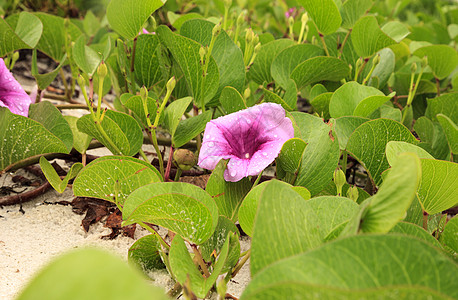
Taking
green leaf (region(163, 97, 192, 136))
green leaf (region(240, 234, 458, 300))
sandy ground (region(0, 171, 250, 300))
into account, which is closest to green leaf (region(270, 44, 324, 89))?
green leaf (region(163, 97, 192, 136))

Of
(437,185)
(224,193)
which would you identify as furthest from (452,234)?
(224,193)

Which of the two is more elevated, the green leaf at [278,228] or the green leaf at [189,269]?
the green leaf at [278,228]

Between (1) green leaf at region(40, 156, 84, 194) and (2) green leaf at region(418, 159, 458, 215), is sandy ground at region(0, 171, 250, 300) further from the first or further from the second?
(2) green leaf at region(418, 159, 458, 215)

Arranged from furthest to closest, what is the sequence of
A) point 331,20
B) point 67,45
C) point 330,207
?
point 67,45
point 331,20
point 330,207

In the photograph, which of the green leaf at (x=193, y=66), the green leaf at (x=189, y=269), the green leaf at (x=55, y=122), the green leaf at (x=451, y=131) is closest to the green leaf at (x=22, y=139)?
the green leaf at (x=55, y=122)

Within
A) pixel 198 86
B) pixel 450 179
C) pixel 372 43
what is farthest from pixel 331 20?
pixel 450 179

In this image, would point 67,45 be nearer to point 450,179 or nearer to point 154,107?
point 154,107

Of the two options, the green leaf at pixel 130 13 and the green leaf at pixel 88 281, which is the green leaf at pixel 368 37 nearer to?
the green leaf at pixel 130 13
